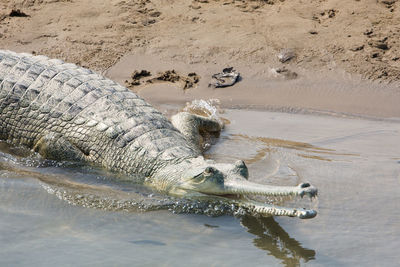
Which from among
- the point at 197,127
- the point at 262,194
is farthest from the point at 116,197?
the point at 197,127

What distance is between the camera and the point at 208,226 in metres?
4.48

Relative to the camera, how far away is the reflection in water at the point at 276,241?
4.07 m

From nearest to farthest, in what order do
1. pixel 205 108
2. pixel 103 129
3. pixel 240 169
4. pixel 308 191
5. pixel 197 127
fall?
1. pixel 308 191
2. pixel 240 169
3. pixel 103 129
4. pixel 197 127
5. pixel 205 108

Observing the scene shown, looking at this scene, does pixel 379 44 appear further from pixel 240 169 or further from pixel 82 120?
pixel 82 120

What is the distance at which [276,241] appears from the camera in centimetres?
427

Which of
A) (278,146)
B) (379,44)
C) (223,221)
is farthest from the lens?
(379,44)

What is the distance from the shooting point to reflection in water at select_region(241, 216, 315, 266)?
4.07 metres

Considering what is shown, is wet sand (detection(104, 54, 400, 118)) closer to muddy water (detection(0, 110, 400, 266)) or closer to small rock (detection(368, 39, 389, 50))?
small rock (detection(368, 39, 389, 50))

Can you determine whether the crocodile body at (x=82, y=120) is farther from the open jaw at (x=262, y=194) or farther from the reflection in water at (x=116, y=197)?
the open jaw at (x=262, y=194)

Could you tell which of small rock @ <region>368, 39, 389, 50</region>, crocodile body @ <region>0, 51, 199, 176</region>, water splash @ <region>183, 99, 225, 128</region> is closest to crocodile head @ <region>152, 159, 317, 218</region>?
crocodile body @ <region>0, 51, 199, 176</region>

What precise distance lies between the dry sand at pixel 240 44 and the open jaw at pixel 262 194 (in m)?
2.70

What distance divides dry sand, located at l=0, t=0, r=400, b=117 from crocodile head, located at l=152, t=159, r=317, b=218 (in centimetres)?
230

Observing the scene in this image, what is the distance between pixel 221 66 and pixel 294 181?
2.94 metres

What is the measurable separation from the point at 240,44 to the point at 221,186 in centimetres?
392
